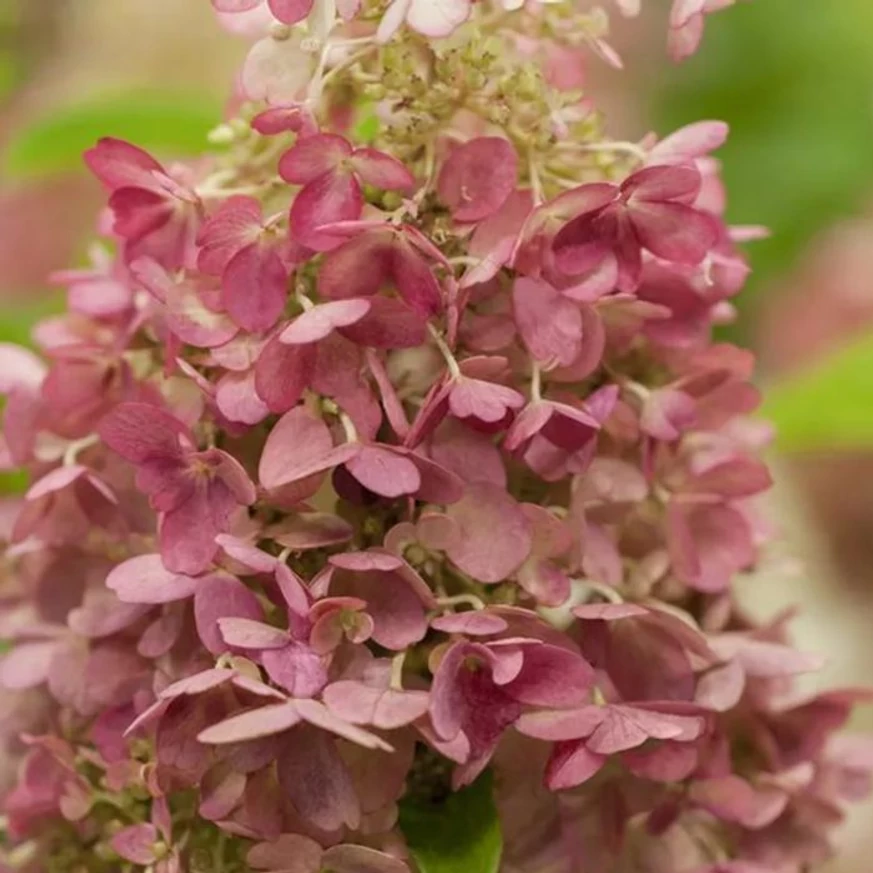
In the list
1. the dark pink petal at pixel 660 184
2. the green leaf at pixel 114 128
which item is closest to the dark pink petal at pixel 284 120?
the dark pink petal at pixel 660 184

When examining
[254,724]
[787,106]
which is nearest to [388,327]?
[254,724]

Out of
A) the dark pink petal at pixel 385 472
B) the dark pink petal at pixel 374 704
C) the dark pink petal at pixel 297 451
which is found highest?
the dark pink petal at pixel 297 451

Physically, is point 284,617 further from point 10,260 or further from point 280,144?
point 10,260

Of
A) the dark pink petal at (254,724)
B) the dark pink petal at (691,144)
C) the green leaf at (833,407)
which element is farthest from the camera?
the green leaf at (833,407)

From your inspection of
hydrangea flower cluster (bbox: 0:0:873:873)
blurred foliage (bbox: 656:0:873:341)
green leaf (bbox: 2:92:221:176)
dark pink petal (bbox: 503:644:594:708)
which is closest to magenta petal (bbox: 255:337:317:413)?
hydrangea flower cluster (bbox: 0:0:873:873)

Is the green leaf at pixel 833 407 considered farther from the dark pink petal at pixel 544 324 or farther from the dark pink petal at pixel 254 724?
the dark pink petal at pixel 254 724

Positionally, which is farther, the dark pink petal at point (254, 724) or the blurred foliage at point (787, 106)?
the blurred foliage at point (787, 106)
